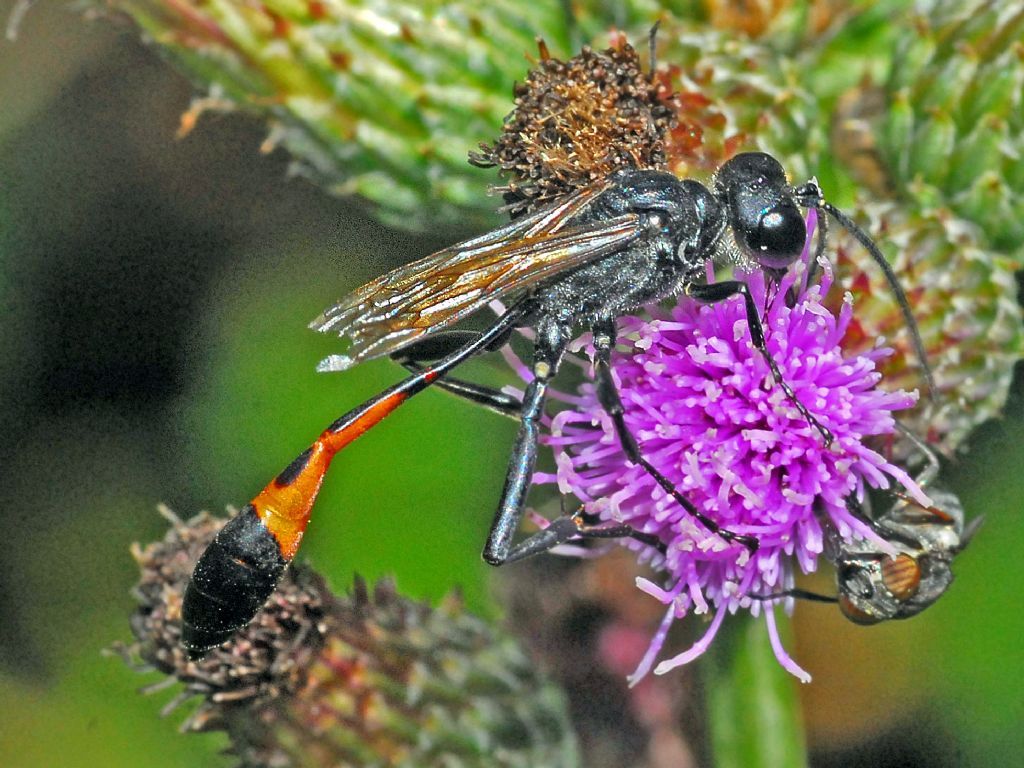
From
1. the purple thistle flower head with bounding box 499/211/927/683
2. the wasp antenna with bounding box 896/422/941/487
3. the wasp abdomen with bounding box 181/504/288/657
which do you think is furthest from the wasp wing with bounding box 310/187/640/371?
the wasp antenna with bounding box 896/422/941/487

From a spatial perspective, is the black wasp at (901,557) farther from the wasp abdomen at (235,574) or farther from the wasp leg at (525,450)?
the wasp abdomen at (235,574)

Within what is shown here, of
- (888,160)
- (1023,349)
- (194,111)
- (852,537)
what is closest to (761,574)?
(852,537)

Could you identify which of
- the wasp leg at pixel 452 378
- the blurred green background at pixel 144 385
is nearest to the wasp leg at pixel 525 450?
the wasp leg at pixel 452 378

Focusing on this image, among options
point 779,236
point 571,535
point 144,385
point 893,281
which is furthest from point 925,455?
point 144,385

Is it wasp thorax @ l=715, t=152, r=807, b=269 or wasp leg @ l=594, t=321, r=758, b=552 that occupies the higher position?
wasp thorax @ l=715, t=152, r=807, b=269

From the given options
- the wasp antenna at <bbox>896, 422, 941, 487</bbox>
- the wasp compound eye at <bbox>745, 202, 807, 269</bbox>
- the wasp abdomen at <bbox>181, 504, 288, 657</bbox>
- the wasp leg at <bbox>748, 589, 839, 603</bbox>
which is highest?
the wasp compound eye at <bbox>745, 202, 807, 269</bbox>

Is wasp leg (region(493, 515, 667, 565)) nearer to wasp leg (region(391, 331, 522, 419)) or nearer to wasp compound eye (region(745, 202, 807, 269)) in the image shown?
wasp leg (region(391, 331, 522, 419))
